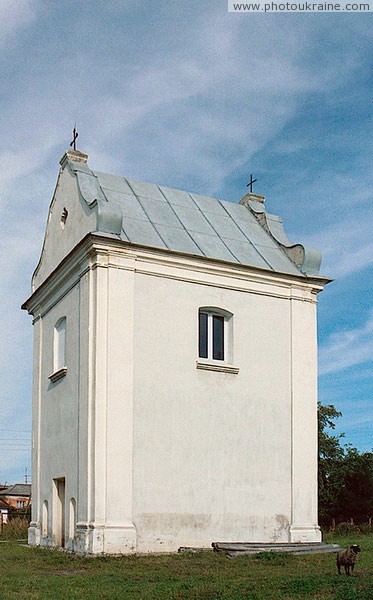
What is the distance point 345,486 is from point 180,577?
2470cm

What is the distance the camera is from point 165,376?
17641 mm

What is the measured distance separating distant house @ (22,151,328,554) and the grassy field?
1.14 meters

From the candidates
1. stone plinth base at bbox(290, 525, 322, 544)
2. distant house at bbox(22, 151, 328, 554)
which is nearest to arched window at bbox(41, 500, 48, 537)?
distant house at bbox(22, 151, 328, 554)

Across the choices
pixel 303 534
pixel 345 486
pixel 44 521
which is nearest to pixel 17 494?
pixel 345 486

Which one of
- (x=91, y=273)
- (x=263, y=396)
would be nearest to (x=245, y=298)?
(x=263, y=396)

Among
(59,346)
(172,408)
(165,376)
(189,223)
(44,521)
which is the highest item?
(189,223)

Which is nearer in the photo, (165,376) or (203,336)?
(165,376)

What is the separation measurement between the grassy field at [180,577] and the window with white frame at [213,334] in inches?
182

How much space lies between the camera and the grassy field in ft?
36.3

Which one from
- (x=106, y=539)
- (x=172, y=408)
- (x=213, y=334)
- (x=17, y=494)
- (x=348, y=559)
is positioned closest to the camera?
(x=348, y=559)

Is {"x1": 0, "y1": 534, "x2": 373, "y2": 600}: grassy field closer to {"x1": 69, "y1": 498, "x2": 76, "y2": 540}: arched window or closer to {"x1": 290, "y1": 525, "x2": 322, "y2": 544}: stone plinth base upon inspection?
{"x1": 69, "y1": 498, "x2": 76, "y2": 540}: arched window

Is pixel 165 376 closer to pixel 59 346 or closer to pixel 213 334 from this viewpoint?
pixel 213 334

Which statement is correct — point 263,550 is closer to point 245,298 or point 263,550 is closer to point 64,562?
point 64,562

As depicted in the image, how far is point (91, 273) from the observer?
56.5ft
